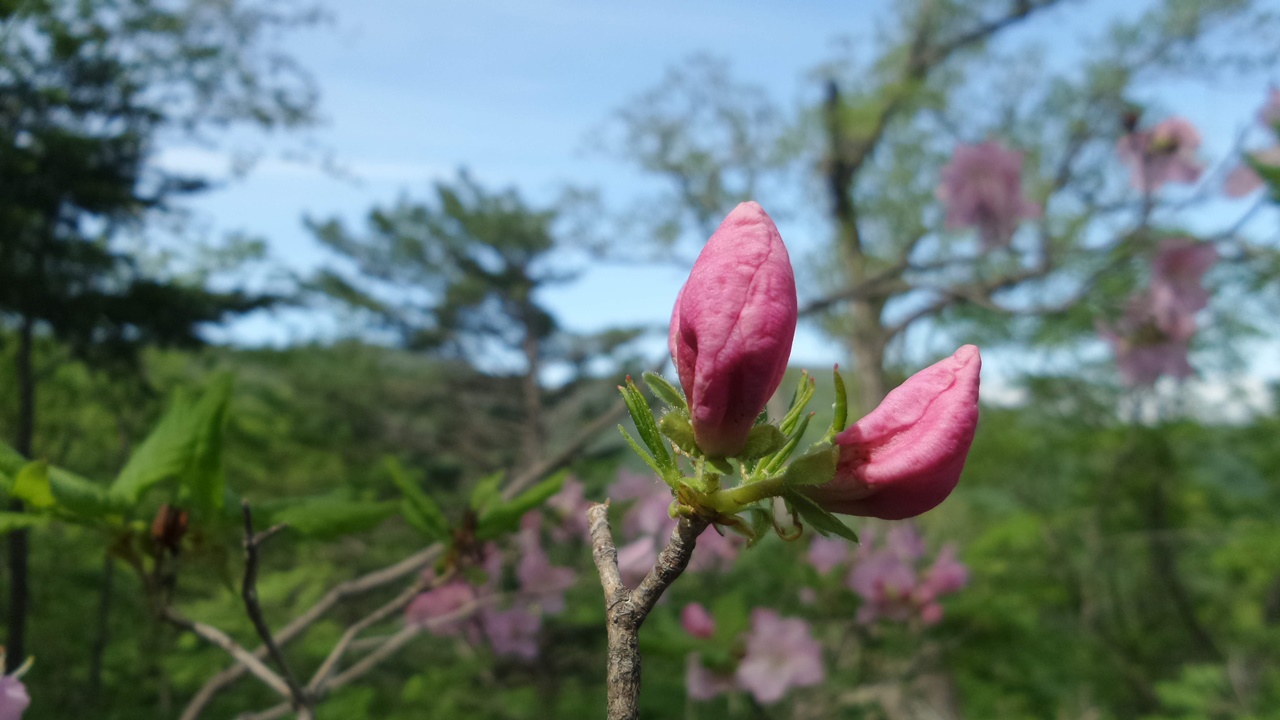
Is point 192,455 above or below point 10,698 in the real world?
above

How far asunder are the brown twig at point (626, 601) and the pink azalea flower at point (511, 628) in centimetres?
166


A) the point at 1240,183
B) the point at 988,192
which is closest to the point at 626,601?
the point at 1240,183

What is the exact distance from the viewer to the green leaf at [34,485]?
823 mm

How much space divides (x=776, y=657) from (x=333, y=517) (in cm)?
153

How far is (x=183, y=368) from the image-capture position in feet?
16.2

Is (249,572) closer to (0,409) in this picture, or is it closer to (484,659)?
(484,659)

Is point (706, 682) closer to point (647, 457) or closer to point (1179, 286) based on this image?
point (647, 457)

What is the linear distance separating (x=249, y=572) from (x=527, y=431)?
6.93 m

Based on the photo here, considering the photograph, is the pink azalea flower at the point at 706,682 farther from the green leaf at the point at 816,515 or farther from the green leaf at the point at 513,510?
the green leaf at the point at 816,515

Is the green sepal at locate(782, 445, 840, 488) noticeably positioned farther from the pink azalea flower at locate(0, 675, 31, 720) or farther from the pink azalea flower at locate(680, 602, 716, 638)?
the pink azalea flower at locate(680, 602, 716, 638)

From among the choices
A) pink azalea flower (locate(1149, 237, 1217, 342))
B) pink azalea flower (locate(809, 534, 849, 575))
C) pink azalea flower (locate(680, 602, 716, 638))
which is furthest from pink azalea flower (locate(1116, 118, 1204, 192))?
pink azalea flower (locate(680, 602, 716, 638))

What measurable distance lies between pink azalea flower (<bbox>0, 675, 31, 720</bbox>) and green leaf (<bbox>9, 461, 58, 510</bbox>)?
0.64ft

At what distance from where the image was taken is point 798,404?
0.61 metres

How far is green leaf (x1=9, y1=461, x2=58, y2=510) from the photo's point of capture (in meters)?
0.82
